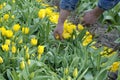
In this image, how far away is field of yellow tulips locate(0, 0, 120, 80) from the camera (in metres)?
3.04

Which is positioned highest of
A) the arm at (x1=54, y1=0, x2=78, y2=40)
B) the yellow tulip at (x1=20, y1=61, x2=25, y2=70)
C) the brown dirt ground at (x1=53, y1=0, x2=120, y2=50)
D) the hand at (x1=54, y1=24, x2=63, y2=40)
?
the arm at (x1=54, y1=0, x2=78, y2=40)

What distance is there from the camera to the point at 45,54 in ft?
11.5

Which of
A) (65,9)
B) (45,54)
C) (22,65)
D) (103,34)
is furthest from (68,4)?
(103,34)

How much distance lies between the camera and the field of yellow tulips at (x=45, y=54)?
304 centimetres

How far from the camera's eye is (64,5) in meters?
3.36

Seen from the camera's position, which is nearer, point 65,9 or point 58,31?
point 65,9

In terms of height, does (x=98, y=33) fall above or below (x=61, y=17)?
below

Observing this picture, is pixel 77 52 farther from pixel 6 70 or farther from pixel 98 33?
pixel 98 33

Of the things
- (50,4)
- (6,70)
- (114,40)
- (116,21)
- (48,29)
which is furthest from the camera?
(50,4)

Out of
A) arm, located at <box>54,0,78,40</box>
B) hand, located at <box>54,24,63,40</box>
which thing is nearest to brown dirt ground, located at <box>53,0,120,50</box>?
hand, located at <box>54,24,63,40</box>

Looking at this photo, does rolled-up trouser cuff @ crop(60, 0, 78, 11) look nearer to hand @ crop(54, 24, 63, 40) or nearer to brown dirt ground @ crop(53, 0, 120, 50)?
hand @ crop(54, 24, 63, 40)

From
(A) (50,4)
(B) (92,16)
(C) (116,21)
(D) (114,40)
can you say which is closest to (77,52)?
(B) (92,16)

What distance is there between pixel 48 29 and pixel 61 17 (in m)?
0.41

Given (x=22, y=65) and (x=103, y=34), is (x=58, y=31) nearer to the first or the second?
(x=22, y=65)
